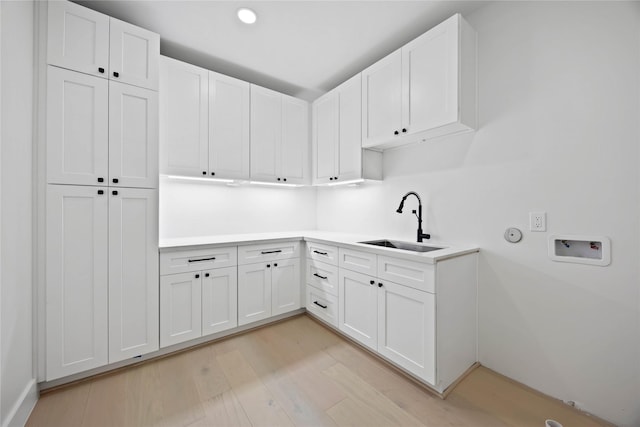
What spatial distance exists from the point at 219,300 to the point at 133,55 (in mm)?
2009

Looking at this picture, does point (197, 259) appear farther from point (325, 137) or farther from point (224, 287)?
point (325, 137)

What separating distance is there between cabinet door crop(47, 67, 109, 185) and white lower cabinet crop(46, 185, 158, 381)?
0.11 m

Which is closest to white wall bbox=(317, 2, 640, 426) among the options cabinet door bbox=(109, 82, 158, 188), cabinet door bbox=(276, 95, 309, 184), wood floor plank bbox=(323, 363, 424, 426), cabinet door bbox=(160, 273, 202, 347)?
wood floor plank bbox=(323, 363, 424, 426)

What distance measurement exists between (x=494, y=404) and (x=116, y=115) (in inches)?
122

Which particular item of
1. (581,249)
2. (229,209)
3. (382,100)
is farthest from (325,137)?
(581,249)

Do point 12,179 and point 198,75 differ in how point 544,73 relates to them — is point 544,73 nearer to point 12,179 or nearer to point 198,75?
point 198,75

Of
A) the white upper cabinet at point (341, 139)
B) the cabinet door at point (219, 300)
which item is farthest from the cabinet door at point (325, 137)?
the cabinet door at point (219, 300)

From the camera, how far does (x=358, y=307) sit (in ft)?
6.79

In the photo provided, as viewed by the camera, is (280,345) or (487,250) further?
(280,345)

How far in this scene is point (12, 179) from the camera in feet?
4.30

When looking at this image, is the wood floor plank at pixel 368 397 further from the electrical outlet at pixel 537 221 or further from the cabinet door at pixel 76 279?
the cabinet door at pixel 76 279

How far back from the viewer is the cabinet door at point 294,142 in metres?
2.87

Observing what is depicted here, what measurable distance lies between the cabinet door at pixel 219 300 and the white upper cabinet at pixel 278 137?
1035 mm

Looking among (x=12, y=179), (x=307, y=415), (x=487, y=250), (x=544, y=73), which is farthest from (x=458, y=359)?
(x=12, y=179)
